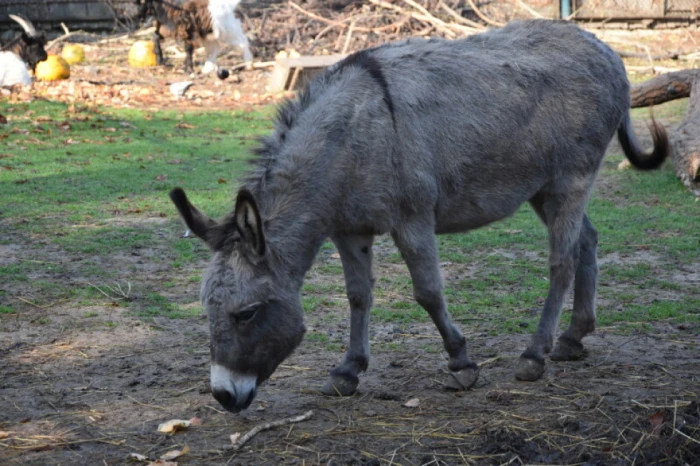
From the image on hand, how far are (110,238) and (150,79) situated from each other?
10507 millimetres

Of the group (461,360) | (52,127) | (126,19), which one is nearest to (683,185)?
(461,360)

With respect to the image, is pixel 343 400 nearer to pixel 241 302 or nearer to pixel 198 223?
pixel 241 302

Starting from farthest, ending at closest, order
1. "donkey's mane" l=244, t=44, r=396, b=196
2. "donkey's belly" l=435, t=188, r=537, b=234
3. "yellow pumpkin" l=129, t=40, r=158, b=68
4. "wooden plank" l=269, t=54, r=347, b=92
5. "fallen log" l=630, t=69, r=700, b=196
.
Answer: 1. "yellow pumpkin" l=129, t=40, r=158, b=68
2. "wooden plank" l=269, t=54, r=347, b=92
3. "fallen log" l=630, t=69, r=700, b=196
4. "donkey's belly" l=435, t=188, r=537, b=234
5. "donkey's mane" l=244, t=44, r=396, b=196

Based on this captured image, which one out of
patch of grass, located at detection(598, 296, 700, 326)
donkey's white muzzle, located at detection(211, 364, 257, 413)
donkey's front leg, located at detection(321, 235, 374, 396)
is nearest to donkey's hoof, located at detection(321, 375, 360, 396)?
donkey's front leg, located at detection(321, 235, 374, 396)

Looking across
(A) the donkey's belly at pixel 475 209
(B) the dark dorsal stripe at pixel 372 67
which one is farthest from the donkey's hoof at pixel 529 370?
(B) the dark dorsal stripe at pixel 372 67

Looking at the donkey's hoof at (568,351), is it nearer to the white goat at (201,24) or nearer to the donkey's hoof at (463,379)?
the donkey's hoof at (463,379)

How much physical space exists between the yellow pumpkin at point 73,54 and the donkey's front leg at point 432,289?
16.5 m

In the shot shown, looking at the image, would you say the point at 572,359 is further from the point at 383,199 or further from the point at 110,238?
the point at 110,238

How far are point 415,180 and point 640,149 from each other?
7.14 ft

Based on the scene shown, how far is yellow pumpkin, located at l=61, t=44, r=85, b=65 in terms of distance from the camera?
19.3 m

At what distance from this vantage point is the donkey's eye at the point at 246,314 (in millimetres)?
3959

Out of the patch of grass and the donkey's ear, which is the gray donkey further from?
the patch of grass

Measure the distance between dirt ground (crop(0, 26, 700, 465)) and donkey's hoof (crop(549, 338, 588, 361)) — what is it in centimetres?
7

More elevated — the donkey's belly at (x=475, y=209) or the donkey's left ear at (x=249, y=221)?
the donkey's left ear at (x=249, y=221)
